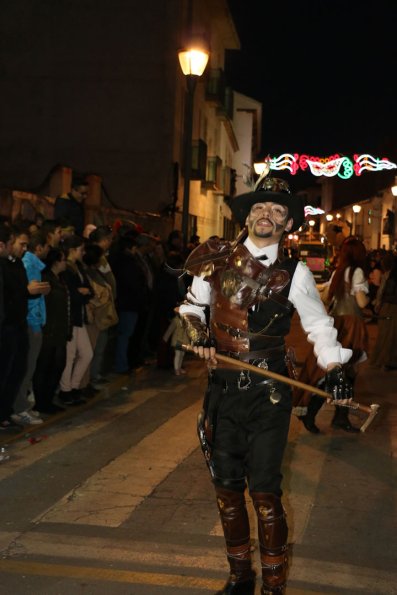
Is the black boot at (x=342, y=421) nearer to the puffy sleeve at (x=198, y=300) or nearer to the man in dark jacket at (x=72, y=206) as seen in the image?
the puffy sleeve at (x=198, y=300)

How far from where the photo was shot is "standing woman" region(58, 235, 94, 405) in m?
10.2

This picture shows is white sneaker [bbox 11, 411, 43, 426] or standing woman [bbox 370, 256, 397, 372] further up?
standing woman [bbox 370, 256, 397, 372]

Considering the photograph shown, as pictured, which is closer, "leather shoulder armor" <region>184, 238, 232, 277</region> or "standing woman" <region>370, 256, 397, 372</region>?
"leather shoulder armor" <region>184, 238, 232, 277</region>

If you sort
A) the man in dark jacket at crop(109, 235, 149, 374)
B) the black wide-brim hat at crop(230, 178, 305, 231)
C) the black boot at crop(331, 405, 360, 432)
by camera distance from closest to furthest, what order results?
1. the black wide-brim hat at crop(230, 178, 305, 231)
2. the black boot at crop(331, 405, 360, 432)
3. the man in dark jacket at crop(109, 235, 149, 374)

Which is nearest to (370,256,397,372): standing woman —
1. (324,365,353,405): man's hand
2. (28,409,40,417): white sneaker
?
(28,409,40,417): white sneaker

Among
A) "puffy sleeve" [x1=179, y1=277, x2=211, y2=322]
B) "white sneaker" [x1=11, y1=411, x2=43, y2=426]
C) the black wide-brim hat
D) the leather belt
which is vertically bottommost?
"white sneaker" [x1=11, y1=411, x2=43, y2=426]

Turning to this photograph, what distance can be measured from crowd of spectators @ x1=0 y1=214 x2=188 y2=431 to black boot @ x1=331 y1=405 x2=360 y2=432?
224cm

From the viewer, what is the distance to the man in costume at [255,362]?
457 cm

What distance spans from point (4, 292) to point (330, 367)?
174 inches

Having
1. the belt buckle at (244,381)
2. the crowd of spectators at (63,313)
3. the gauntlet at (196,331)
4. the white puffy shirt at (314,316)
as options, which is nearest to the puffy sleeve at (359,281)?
the crowd of spectators at (63,313)

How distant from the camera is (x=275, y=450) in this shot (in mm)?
4590

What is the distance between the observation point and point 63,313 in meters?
9.70

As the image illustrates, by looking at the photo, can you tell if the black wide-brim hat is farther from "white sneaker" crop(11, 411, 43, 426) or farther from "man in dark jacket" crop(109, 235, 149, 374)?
"man in dark jacket" crop(109, 235, 149, 374)

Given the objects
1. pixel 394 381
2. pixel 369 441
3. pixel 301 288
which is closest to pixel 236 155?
pixel 394 381
